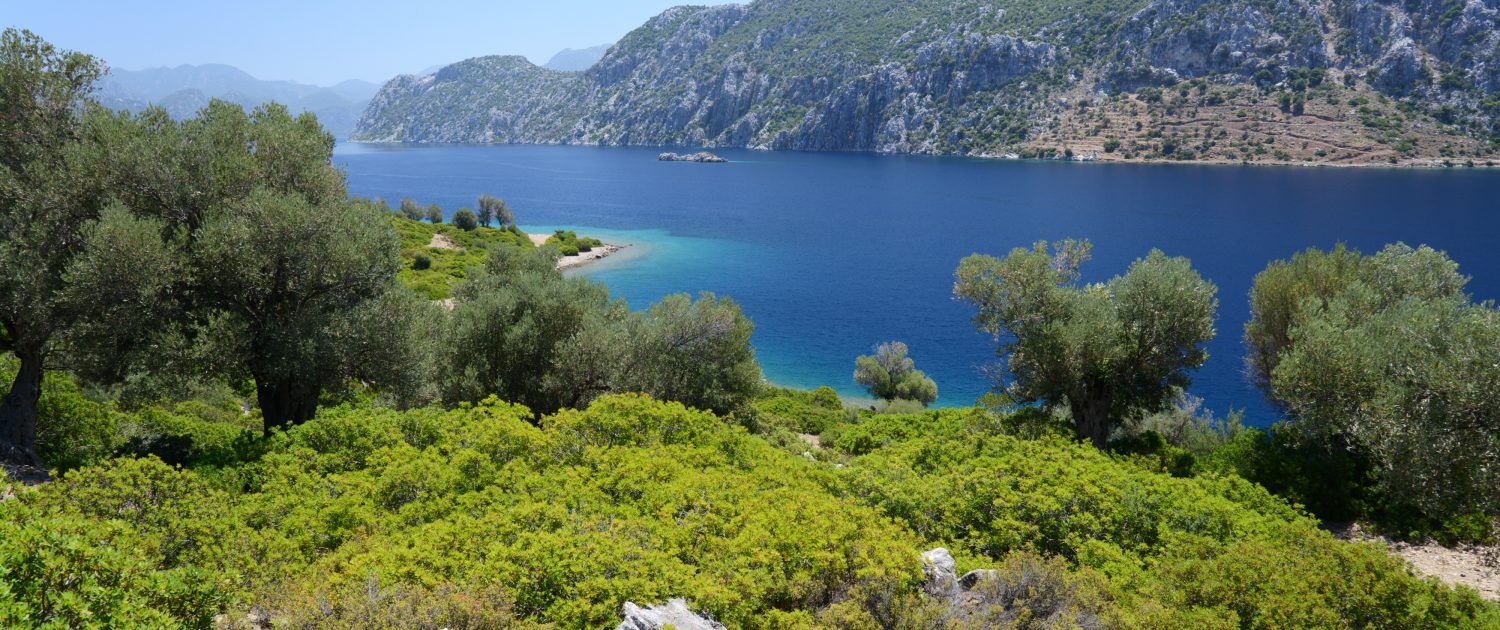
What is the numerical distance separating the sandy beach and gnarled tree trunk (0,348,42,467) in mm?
64920

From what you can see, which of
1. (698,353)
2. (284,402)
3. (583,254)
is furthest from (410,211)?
(284,402)

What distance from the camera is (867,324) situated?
6512 centimetres

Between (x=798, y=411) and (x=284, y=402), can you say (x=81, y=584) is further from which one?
(x=798, y=411)

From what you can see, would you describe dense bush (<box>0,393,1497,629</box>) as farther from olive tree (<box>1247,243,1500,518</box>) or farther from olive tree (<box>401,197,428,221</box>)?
olive tree (<box>401,197,428,221</box>)

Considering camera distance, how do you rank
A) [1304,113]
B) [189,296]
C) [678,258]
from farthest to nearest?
[1304,113]
[678,258]
[189,296]

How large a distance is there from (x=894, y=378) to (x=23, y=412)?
4289cm

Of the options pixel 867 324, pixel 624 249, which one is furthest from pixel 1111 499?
pixel 624 249

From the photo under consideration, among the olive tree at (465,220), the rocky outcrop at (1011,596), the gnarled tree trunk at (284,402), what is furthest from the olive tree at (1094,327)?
the olive tree at (465,220)

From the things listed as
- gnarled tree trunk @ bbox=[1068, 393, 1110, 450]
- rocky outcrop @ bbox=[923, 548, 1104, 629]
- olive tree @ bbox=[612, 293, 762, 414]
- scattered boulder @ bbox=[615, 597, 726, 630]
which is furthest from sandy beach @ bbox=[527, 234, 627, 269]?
scattered boulder @ bbox=[615, 597, 726, 630]

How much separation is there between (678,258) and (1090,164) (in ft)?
477

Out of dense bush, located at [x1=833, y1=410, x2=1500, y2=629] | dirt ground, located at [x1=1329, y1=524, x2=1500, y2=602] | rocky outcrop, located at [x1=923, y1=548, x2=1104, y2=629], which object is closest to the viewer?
rocky outcrop, located at [x1=923, y1=548, x2=1104, y2=629]

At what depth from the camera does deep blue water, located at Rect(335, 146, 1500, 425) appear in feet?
201

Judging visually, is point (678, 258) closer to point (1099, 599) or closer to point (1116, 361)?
point (1116, 361)

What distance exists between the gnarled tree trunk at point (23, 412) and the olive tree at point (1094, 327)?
30261 mm
